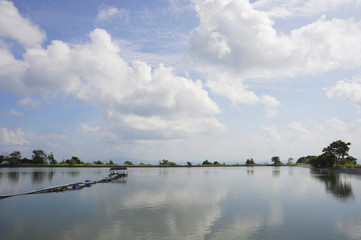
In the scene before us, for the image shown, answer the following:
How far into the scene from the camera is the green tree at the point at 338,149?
134500 millimetres

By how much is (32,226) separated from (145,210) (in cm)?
1426

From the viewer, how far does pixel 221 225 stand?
28.4 meters

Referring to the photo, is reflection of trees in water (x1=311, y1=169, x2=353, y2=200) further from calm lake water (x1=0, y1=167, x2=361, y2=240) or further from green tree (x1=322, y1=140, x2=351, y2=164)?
green tree (x1=322, y1=140, x2=351, y2=164)

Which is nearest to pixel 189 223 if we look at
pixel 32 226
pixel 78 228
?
pixel 78 228

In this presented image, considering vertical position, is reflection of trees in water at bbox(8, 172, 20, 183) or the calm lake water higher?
the calm lake water

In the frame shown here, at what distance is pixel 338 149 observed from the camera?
137125mm

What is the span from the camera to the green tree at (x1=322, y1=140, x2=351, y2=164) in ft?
441

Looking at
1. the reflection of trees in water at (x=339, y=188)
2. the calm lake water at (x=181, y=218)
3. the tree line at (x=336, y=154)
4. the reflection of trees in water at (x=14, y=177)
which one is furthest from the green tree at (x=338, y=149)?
the reflection of trees in water at (x=14, y=177)

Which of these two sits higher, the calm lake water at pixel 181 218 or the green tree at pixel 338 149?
the green tree at pixel 338 149

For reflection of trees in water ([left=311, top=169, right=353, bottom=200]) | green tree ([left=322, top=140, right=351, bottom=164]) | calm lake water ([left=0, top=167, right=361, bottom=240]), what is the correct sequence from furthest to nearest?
green tree ([left=322, top=140, right=351, bottom=164]), reflection of trees in water ([left=311, top=169, right=353, bottom=200]), calm lake water ([left=0, top=167, right=361, bottom=240])

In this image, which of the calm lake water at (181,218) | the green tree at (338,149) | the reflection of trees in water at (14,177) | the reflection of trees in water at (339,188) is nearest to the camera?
the calm lake water at (181,218)

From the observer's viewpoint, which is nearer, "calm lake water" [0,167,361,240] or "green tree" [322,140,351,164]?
"calm lake water" [0,167,361,240]

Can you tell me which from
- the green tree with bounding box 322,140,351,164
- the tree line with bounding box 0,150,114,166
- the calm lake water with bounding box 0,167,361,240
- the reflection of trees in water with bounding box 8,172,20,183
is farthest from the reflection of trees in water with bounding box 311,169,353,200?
the tree line with bounding box 0,150,114,166

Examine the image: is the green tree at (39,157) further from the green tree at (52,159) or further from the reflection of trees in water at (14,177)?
the reflection of trees in water at (14,177)
